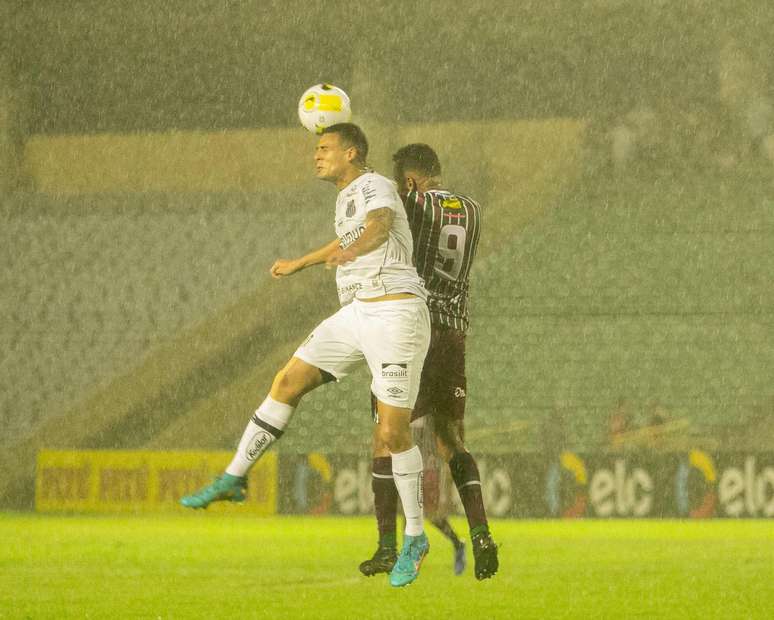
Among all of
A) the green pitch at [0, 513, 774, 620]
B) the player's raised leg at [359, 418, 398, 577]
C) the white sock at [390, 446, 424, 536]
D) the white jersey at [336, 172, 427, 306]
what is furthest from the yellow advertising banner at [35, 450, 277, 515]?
the white jersey at [336, 172, 427, 306]

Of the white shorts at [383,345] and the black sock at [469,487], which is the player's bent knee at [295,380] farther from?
the black sock at [469,487]

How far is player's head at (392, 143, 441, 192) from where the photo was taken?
6031 millimetres

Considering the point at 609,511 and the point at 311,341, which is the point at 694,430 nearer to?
the point at 609,511

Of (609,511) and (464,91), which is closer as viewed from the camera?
(609,511)

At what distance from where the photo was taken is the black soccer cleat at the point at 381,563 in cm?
564

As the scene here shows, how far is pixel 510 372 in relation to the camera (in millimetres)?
17891

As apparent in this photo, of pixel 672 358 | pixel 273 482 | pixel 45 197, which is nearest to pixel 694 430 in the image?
pixel 672 358

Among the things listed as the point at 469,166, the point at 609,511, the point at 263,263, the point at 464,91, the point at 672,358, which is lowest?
the point at 609,511

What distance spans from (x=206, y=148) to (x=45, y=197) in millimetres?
2558

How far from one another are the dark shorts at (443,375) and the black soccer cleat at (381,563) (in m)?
0.63

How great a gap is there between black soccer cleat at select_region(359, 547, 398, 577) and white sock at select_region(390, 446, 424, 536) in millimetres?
216

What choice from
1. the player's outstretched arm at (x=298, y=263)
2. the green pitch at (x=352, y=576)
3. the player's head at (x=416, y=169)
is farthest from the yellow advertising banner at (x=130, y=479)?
the player's outstretched arm at (x=298, y=263)

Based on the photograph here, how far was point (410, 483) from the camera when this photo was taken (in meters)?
5.57

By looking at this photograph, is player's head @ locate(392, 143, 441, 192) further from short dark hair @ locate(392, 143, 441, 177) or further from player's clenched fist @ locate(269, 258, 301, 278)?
player's clenched fist @ locate(269, 258, 301, 278)
